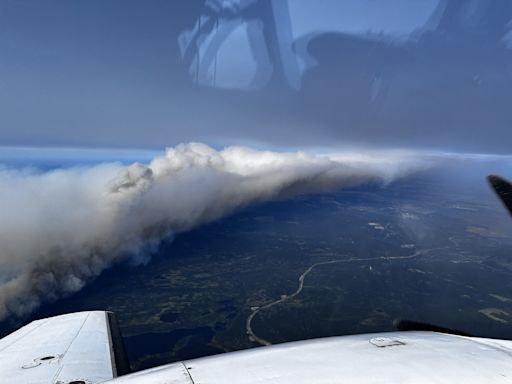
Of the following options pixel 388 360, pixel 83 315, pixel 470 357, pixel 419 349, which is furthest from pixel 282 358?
pixel 83 315

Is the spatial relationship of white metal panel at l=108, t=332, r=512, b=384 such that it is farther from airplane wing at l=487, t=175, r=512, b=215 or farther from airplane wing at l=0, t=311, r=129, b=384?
airplane wing at l=0, t=311, r=129, b=384

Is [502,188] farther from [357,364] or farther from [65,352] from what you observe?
[65,352]

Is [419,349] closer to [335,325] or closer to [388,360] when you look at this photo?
[388,360]

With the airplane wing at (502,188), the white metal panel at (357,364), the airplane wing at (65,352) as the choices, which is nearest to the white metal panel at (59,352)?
the airplane wing at (65,352)

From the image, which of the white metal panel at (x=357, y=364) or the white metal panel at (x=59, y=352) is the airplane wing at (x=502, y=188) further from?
the white metal panel at (x=59, y=352)

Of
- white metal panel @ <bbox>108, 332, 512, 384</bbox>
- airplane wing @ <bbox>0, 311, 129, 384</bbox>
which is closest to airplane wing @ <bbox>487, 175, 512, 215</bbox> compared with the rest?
white metal panel @ <bbox>108, 332, 512, 384</bbox>
